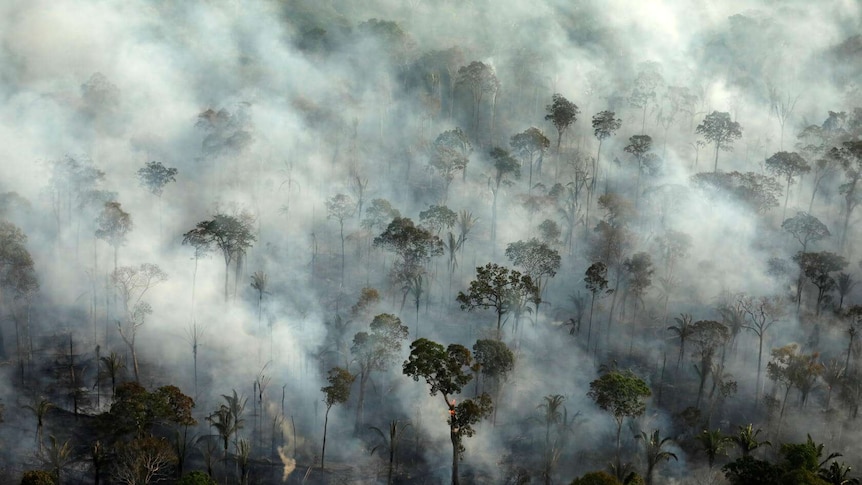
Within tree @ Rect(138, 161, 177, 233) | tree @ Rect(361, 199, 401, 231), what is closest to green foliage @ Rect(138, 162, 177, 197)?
tree @ Rect(138, 161, 177, 233)

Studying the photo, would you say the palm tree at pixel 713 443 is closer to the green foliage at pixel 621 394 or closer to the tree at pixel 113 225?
the green foliage at pixel 621 394

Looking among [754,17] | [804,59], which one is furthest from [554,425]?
[754,17]

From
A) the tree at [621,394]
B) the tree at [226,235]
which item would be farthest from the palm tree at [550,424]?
the tree at [226,235]

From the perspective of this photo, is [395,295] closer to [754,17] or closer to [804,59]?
[804,59]

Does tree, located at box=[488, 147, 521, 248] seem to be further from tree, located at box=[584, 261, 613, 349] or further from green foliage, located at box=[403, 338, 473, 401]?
green foliage, located at box=[403, 338, 473, 401]

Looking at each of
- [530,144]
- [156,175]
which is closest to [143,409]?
[156,175]

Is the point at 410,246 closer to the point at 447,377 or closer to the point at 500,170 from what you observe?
the point at 500,170
